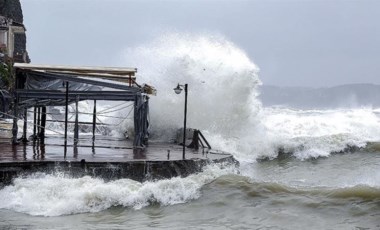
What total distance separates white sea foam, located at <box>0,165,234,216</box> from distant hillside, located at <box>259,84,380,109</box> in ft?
354

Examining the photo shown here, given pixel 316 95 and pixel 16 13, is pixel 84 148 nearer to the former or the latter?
pixel 16 13

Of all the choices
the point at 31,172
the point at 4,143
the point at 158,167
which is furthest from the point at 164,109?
the point at 31,172

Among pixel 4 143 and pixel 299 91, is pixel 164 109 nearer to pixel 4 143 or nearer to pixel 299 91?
pixel 4 143

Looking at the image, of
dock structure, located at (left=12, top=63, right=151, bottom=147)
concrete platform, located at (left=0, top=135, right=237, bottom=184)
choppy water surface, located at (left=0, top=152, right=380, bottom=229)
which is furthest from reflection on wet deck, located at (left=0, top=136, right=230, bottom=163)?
choppy water surface, located at (left=0, top=152, right=380, bottom=229)

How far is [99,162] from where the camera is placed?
14.2m

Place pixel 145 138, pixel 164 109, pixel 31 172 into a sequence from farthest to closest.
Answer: pixel 164 109 < pixel 145 138 < pixel 31 172

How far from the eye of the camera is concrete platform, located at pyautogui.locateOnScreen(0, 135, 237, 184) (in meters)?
13.6

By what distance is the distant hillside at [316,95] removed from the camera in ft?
406

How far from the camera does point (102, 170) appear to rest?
46.5ft

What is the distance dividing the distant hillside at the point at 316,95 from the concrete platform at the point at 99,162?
104865mm

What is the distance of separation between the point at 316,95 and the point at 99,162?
5212 inches

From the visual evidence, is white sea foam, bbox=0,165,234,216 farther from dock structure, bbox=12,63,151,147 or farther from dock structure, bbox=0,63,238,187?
dock structure, bbox=12,63,151,147

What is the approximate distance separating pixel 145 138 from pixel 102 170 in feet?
19.0

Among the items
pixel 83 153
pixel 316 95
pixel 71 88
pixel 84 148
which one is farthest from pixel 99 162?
pixel 316 95
